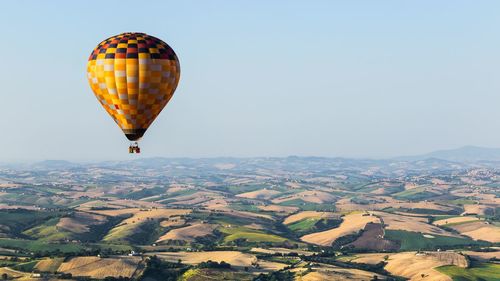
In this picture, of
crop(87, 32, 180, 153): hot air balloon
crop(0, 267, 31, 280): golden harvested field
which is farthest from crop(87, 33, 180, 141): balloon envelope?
crop(0, 267, 31, 280): golden harvested field

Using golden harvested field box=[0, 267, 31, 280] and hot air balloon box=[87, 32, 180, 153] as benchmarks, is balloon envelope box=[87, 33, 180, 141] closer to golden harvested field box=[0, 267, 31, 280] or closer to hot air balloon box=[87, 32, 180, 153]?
hot air balloon box=[87, 32, 180, 153]

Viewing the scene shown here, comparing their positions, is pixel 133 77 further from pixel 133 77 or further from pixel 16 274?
pixel 16 274

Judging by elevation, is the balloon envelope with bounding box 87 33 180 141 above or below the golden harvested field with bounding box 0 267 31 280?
above

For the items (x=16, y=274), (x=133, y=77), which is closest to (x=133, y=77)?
(x=133, y=77)

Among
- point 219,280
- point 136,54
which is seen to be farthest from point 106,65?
point 219,280

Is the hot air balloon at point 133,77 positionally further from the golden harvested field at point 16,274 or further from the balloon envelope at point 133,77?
the golden harvested field at point 16,274

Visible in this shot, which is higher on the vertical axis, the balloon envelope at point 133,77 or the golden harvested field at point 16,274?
the balloon envelope at point 133,77

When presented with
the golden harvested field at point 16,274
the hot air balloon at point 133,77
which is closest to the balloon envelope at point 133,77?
the hot air balloon at point 133,77

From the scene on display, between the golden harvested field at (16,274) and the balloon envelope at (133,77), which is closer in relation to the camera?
the balloon envelope at (133,77)
